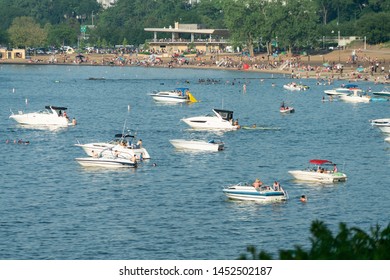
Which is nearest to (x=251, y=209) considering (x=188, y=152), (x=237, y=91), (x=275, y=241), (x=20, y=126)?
(x=275, y=241)

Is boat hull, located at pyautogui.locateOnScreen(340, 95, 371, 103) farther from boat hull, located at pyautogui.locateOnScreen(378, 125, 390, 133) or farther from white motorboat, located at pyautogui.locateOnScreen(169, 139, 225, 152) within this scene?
white motorboat, located at pyautogui.locateOnScreen(169, 139, 225, 152)

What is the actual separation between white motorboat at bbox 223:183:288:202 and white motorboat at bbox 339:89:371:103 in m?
80.4

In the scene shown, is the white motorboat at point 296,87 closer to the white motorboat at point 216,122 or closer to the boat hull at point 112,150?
the white motorboat at point 216,122

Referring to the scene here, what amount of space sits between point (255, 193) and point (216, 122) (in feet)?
136

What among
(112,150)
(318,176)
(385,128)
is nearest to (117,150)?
(112,150)

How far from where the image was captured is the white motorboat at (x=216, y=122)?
108m

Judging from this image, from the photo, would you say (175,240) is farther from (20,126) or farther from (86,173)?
(20,126)

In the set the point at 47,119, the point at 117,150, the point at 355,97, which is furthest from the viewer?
the point at 355,97

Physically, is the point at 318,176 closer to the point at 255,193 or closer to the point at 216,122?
the point at 255,193

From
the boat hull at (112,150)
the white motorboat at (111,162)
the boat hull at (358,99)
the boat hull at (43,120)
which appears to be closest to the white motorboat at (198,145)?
the boat hull at (112,150)

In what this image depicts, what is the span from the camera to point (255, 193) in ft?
219

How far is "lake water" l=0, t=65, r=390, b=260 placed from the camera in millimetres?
56812

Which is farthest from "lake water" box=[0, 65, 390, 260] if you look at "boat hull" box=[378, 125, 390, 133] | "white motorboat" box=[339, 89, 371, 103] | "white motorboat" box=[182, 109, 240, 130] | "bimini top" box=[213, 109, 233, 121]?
"white motorboat" box=[339, 89, 371, 103]
